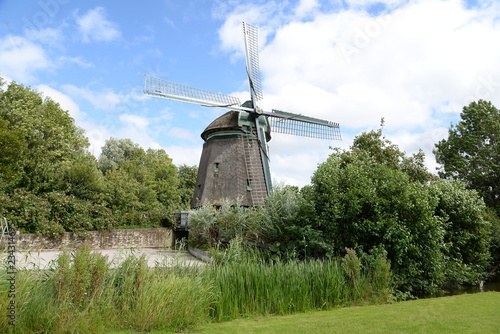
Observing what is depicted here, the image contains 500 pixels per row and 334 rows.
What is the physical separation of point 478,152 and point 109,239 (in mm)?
23666

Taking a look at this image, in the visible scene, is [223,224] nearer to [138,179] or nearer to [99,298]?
[99,298]

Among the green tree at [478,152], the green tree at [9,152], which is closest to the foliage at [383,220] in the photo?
the green tree at [9,152]

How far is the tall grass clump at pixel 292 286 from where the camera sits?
686 cm

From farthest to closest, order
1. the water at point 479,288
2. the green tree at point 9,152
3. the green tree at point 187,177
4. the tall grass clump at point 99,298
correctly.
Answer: the green tree at point 187,177
the green tree at point 9,152
the water at point 479,288
the tall grass clump at point 99,298

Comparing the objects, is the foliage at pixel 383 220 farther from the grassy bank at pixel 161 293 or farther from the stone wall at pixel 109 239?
the stone wall at pixel 109 239

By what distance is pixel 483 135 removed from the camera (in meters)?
24.1

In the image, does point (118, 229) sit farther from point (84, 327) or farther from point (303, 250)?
point (84, 327)

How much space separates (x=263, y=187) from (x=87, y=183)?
846 cm

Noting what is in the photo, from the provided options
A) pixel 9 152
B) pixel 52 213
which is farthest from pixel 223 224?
pixel 9 152

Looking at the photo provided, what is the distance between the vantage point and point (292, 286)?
7375 millimetres

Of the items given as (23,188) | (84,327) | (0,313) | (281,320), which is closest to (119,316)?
(84,327)

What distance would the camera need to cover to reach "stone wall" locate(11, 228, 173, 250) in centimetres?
1399

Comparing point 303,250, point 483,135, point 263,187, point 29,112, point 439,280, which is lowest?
point 439,280

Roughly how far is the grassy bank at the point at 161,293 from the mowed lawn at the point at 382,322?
0.43 metres
